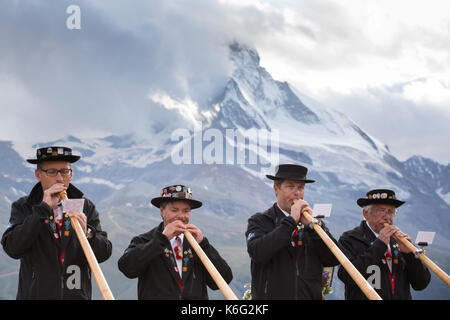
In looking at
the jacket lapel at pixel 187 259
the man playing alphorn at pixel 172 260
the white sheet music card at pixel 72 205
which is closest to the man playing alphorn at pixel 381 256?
the man playing alphorn at pixel 172 260

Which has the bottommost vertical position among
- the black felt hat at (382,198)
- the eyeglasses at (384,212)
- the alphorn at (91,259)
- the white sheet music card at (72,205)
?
the alphorn at (91,259)

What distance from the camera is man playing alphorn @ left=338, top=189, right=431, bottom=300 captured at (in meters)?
7.65

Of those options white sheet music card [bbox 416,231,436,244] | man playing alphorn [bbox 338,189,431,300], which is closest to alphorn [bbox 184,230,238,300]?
man playing alphorn [bbox 338,189,431,300]

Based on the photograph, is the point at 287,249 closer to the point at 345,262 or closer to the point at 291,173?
the point at 345,262

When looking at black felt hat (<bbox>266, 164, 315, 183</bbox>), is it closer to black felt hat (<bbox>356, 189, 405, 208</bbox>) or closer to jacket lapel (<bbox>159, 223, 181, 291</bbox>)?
black felt hat (<bbox>356, 189, 405, 208</bbox>)

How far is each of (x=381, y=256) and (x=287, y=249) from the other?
1.25 meters

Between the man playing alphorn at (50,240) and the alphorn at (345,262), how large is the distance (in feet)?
7.90

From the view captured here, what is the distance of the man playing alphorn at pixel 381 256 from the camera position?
765 cm

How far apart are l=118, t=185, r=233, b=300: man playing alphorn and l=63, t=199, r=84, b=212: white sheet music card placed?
842 mm

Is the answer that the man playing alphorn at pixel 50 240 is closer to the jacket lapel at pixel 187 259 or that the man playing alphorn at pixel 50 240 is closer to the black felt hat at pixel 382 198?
the jacket lapel at pixel 187 259

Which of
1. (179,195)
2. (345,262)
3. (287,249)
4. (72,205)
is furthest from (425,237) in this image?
(72,205)

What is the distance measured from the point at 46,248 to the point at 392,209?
4.51 m

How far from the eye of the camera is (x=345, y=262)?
6.70 m
